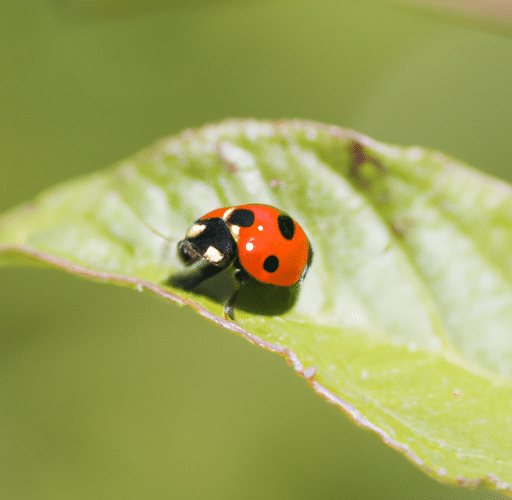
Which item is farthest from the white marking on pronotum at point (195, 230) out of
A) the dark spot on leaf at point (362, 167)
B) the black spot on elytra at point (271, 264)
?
the dark spot on leaf at point (362, 167)

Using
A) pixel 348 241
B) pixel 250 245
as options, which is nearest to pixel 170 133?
pixel 250 245

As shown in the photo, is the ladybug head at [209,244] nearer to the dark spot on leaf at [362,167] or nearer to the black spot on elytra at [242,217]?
the black spot on elytra at [242,217]

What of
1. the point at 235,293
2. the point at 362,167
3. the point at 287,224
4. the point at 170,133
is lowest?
the point at 170,133

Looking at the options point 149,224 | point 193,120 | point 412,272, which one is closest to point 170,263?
point 149,224

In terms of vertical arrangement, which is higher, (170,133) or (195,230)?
(195,230)

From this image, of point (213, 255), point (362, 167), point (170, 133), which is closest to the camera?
point (362, 167)

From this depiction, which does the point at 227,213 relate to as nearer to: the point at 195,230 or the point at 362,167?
the point at 195,230

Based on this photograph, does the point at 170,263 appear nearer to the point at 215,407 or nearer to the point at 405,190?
the point at 405,190
